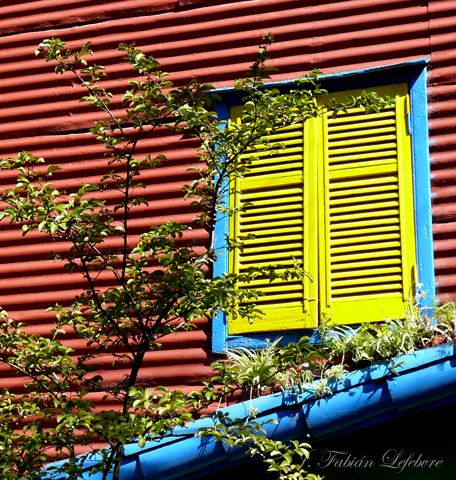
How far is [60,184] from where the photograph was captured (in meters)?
8.81

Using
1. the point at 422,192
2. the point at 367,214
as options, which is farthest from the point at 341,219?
the point at 422,192

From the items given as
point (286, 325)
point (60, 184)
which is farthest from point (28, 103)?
point (286, 325)

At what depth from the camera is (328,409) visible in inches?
258

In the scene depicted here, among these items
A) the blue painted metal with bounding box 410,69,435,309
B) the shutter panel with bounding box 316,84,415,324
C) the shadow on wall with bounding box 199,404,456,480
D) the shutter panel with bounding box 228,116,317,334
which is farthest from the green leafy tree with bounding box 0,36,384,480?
the blue painted metal with bounding box 410,69,435,309

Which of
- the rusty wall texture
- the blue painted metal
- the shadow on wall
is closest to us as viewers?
the shadow on wall

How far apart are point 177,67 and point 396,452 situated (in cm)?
367

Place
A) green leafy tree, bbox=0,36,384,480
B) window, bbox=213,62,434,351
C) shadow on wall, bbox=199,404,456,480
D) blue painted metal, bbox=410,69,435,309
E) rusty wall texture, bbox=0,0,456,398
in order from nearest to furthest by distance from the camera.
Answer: green leafy tree, bbox=0,36,384,480
shadow on wall, bbox=199,404,456,480
blue painted metal, bbox=410,69,435,309
window, bbox=213,62,434,351
rusty wall texture, bbox=0,0,456,398

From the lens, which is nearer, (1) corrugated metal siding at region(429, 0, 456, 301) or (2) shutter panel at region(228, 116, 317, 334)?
(1) corrugated metal siding at region(429, 0, 456, 301)

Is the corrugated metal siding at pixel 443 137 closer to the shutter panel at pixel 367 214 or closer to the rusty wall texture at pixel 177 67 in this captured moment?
the rusty wall texture at pixel 177 67

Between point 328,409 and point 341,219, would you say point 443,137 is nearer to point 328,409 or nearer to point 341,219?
point 341,219

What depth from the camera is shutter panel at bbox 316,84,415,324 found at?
7465 millimetres

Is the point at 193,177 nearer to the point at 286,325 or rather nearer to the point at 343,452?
the point at 286,325

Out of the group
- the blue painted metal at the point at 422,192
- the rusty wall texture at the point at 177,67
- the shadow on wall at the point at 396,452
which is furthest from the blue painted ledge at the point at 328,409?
the rusty wall texture at the point at 177,67

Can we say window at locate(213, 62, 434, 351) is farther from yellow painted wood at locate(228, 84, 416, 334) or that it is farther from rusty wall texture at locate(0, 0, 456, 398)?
rusty wall texture at locate(0, 0, 456, 398)
